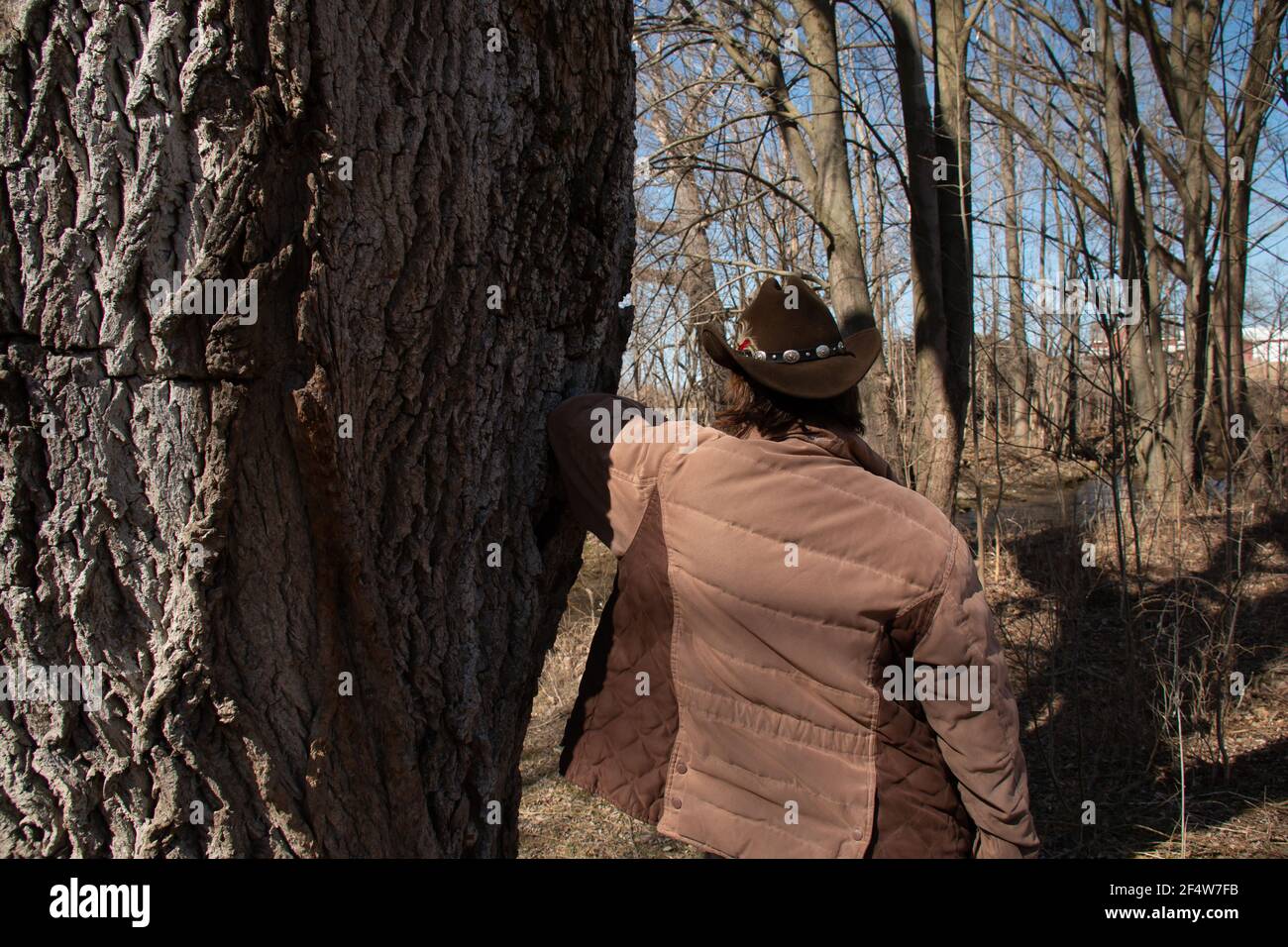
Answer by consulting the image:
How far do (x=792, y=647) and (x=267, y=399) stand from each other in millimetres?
1108

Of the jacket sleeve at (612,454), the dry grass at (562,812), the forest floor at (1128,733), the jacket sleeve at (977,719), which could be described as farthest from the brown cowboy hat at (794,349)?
the forest floor at (1128,733)

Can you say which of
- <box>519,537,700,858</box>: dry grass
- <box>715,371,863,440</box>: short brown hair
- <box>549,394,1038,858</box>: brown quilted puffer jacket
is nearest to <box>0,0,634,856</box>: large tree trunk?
<box>549,394,1038,858</box>: brown quilted puffer jacket

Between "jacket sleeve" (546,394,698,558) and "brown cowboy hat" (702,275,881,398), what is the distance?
20cm

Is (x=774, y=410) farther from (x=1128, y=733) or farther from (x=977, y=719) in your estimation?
(x=1128, y=733)

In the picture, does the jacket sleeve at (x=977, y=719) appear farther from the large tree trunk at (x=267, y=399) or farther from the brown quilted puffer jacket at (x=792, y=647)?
the large tree trunk at (x=267, y=399)

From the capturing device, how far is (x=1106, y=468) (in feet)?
13.7

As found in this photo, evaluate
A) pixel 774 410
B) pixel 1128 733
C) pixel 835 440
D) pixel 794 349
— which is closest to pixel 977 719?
pixel 835 440

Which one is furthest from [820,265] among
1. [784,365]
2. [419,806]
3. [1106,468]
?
[419,806]

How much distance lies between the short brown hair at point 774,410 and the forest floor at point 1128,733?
7.72ft

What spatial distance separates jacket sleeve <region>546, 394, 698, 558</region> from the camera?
2037 millimetres

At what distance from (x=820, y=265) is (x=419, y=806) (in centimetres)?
716

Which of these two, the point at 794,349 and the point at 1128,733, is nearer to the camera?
the point at 794,349

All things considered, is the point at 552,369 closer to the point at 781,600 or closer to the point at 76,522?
the point at 781,600

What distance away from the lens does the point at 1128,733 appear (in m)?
4.66
